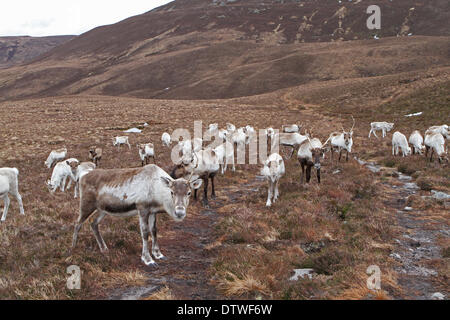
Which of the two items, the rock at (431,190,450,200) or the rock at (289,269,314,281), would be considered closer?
the rock at (289,269,314,281)

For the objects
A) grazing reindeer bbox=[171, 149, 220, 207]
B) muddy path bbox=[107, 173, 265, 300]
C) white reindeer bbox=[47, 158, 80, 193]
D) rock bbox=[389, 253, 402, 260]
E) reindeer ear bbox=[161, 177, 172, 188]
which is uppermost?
reindeer ear bbox=[161, 177, 172, 188]

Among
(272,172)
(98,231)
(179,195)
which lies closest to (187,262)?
(179,195)

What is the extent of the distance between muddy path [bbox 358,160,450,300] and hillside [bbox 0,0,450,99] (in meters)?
79.5

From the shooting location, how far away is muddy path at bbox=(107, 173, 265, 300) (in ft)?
19.7

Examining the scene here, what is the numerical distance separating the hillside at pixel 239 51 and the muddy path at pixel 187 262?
8164cm

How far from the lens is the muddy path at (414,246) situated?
5930 mm

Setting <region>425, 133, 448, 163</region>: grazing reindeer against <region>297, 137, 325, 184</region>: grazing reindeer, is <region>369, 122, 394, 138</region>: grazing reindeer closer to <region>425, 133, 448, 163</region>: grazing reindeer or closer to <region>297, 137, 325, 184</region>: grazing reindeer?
<region>425, 133, 448, 163</region>: grazing reindeer

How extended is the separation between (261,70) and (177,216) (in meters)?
99.8

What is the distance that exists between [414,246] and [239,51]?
426 ft

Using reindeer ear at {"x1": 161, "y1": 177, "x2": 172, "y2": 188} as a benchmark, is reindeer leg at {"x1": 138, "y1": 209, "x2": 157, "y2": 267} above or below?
below

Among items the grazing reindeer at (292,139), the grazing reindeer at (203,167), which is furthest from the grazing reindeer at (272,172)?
the grazing reindeer at (292,139)

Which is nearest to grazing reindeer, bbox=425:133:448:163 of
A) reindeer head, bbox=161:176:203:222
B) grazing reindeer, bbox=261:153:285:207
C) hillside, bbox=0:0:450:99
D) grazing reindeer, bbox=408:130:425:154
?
grazing reindeer, bbox=408:130:425:154

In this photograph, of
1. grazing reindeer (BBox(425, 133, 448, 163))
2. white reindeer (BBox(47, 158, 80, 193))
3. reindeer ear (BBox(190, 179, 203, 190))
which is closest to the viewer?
reindeer ear (BBox(190, 179, 203, 190))
